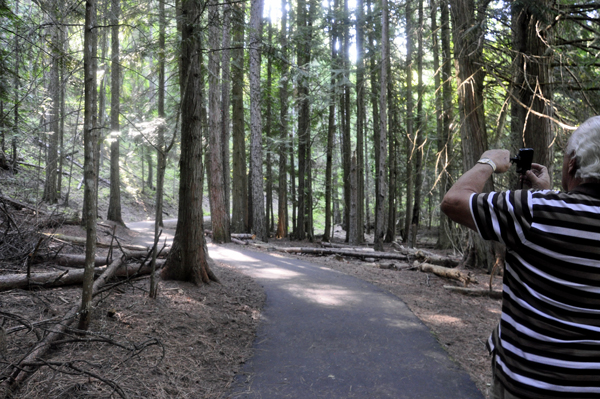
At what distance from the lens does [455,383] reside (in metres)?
4.30

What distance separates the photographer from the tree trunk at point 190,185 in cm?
Result: 737

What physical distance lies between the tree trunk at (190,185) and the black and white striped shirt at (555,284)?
6.47 m

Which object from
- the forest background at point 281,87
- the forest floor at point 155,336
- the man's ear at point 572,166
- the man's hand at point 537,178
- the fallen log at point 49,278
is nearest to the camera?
the man's ear at point 572,166

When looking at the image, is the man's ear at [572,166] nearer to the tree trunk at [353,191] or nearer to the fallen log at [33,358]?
the fallen log at [33,358]

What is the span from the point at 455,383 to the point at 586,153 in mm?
3487

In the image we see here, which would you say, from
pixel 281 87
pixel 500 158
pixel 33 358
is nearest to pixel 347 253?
pixel 281 87

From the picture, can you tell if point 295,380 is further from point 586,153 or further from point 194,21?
point 194,21

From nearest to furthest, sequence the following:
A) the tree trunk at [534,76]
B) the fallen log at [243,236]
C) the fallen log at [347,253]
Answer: the tree trunk at [534,76]
the fallen log at [347,253]
the fallen log at [243,236]

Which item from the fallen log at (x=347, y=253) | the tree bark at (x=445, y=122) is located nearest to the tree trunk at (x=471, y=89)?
the tree bark at (x=445, y=122)

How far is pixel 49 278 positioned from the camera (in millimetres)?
5652

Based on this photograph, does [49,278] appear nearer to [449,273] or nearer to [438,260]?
[449,273]

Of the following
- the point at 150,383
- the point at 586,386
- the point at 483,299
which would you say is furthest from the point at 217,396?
the point at 483,299

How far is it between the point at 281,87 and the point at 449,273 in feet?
46.8

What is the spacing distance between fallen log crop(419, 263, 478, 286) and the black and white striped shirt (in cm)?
915
